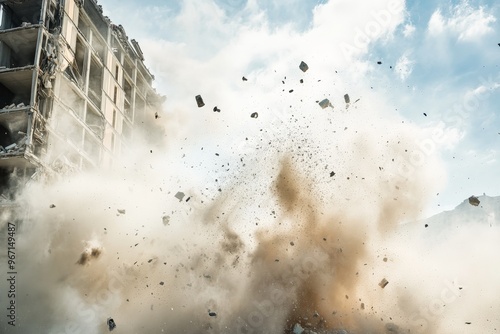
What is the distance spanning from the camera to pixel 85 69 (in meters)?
23.4

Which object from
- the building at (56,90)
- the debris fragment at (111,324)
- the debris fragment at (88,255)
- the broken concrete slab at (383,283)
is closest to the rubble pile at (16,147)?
the building at (56,90)

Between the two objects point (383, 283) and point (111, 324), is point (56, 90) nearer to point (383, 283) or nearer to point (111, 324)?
point (111, 324)

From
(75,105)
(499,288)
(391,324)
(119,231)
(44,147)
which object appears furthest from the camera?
(75,105)

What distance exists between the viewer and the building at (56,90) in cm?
1883

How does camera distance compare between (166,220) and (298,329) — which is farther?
(166,220)

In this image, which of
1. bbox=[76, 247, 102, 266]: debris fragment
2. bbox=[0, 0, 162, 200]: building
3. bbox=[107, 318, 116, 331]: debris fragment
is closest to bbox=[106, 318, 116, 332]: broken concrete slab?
bbox=[107, 318, 116, 331]: debris fragment

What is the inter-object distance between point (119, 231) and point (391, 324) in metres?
A: 10.5

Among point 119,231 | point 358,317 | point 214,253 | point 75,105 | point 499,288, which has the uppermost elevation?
point 75,105

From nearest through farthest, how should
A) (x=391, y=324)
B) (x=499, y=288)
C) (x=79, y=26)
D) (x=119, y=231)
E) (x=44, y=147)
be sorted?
(x=391, y=324)
(x=499, y=288)
(x=119, y=231)
(x=44, y=147)
(x=79, y=26)

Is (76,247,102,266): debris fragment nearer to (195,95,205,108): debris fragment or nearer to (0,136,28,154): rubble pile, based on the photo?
(0,136,28,154): rubble pile

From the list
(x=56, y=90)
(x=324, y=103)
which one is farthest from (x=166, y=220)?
(x=56, y=90)

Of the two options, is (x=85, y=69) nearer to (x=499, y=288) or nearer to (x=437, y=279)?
(x=437, y=279)

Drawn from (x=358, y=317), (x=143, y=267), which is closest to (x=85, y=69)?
(x=143, y=267)

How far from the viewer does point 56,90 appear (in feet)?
67.0
